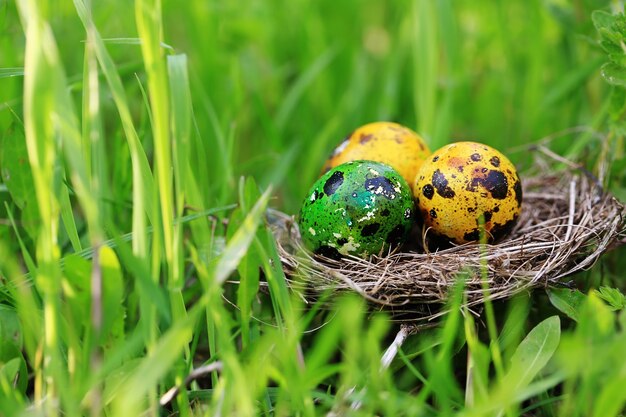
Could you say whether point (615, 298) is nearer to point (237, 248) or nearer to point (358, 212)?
point (358, 212)

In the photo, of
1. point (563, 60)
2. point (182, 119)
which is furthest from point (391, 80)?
point (182, 119)

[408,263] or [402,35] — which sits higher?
[402,35]

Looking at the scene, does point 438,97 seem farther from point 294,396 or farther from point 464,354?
point 294,396

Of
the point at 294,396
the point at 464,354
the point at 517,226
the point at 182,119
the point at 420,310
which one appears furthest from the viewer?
the point at 517,226

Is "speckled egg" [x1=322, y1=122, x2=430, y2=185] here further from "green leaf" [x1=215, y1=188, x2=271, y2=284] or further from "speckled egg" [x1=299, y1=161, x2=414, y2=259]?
"green leaf" [x1=215, y1=188, x2=271, y2=284]

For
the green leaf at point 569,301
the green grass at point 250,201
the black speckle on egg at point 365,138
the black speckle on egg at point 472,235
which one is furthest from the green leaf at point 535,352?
the black speckle on egg at point 365,138

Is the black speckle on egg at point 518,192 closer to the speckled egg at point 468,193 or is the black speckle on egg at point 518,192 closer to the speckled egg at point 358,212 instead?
the speckled egg at point 468,193
